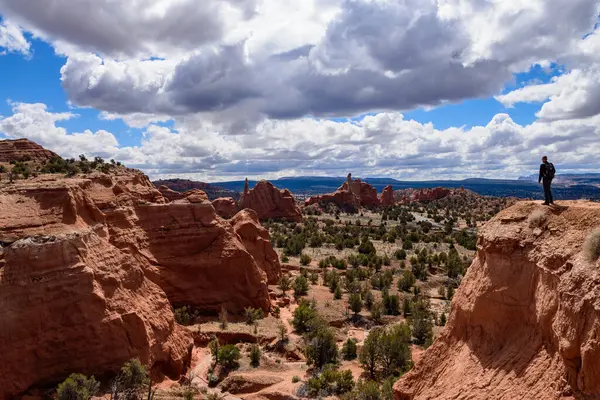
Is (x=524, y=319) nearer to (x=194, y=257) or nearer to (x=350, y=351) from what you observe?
(x=350, y=351)

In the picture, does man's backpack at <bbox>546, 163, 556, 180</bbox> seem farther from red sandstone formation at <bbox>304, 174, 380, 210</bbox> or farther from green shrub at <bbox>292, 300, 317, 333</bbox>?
red sandstone formation at <bbox>304, 174, 380, 210</bbox>

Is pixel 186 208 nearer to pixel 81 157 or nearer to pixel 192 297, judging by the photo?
pixel 192 297

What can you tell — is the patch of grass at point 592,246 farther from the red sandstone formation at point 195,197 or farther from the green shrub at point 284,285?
the green shrub at point 284,285

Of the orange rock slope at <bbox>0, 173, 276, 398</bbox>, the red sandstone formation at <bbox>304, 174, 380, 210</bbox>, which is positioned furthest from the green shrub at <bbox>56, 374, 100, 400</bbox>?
the red sandstone formation at <bbox>304, 174, 380, 210</bbox>

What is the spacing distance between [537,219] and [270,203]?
8048 cm

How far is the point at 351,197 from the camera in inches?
4279

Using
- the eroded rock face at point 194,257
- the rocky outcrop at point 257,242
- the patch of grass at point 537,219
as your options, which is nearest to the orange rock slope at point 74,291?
the eroded rock face at point 194,257

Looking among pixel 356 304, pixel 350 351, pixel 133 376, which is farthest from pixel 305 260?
pixel 133 376

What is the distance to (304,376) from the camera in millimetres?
21375

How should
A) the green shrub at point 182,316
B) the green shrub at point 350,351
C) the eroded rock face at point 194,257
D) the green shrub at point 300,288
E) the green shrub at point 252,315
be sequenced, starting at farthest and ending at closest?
the green shrub at point 300,288, the green shrub at point 252,315, the eroded rock face at point 194,257, the green shrub at point 182,316, the green shrub at point 350,351

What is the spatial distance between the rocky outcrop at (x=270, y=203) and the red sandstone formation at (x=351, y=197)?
838 inches

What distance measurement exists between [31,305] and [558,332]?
16471mm

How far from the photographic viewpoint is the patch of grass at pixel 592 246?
8281 millimetres

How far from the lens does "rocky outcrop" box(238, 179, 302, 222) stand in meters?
88.1
